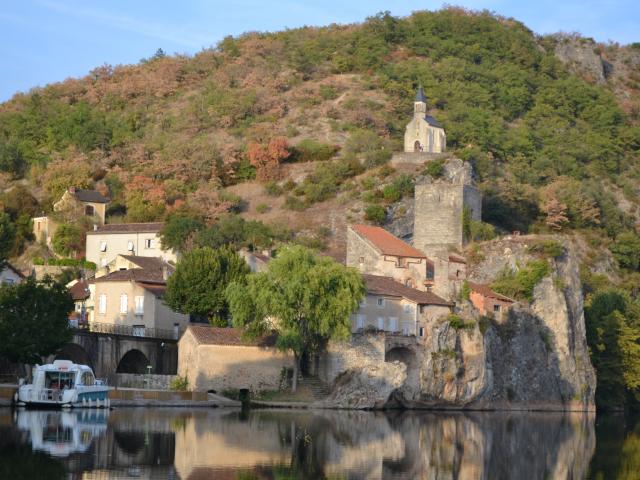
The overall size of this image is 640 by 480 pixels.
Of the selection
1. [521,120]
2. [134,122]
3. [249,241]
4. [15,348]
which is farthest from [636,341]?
[134,122]

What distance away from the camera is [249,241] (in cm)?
9031

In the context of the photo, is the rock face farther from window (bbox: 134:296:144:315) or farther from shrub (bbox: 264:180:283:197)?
shrub (bbox: 264:180:283:197)

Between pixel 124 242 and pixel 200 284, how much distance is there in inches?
963

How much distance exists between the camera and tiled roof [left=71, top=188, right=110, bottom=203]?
345 ft

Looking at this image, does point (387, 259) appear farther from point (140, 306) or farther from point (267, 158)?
point (267, 158)

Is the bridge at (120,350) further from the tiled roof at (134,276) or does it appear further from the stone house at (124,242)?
the stone house at (124,242)

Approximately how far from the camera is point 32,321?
5909cm

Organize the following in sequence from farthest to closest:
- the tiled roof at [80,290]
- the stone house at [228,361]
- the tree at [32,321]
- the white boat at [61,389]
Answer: the tiled roof at [80,290] < the stone house at [228,361] < the tree at [32,321] < the white boat at [61,389]

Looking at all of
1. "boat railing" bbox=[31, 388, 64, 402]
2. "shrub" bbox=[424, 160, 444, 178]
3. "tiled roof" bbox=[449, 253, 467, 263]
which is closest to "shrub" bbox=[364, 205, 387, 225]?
"shrub" bbox=[424, 160, 444, 178]

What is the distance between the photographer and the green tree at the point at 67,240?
9831 centimetres

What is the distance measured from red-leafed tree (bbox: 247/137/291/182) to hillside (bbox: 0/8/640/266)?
0.51 ft

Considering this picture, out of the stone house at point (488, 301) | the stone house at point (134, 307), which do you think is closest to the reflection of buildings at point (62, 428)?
the stone house at point (134, 307)

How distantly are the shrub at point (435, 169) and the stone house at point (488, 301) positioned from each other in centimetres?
2599

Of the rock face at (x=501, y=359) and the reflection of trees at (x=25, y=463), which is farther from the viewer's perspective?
the rock face at (x=501, y=359)
